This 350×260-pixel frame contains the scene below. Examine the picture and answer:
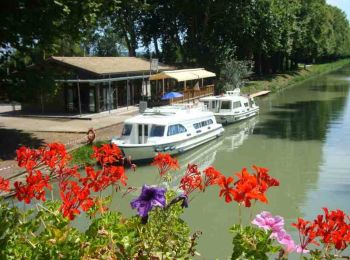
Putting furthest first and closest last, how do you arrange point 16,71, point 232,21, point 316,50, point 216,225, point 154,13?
1. point 316,50
2. point 154,13
3. point 232,21
4. point 16,71
5. point 216,225

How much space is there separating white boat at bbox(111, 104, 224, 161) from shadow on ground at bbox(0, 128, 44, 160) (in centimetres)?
389

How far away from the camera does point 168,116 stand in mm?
24203

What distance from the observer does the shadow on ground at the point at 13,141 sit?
20.5 metres

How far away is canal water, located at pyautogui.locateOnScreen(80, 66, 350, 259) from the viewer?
601 inches

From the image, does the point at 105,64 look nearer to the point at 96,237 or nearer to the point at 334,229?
the point at 96,237

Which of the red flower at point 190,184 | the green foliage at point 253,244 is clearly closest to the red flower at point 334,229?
the green foliage at point 253,244

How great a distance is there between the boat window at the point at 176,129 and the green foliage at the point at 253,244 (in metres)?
19.4

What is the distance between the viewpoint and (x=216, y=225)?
Answer: 14.5 m

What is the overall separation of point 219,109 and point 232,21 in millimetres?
20468

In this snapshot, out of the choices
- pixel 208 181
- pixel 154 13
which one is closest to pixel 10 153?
pixel 208 181

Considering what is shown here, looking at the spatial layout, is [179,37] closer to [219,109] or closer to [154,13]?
[154,13]

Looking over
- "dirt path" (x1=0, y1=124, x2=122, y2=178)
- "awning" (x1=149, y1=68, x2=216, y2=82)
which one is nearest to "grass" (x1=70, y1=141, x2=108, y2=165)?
"dirt path" (x1=0, y1=124, x2=122, y2=178)

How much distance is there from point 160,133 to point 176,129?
1.21 meters

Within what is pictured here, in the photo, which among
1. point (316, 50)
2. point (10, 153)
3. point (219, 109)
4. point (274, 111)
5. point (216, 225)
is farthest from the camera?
point (316, 50)
